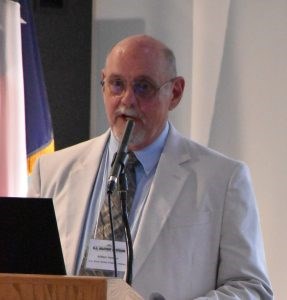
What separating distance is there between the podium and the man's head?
1131 mm

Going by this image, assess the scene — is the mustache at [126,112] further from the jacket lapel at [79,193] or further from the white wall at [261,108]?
the white wall at [261,108]

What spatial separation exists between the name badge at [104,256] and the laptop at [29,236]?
1.88ft

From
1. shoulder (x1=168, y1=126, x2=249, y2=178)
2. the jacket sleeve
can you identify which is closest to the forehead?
shoulder (x1=168, y1=126, x2=249, y2=178)

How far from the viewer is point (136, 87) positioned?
232 cm

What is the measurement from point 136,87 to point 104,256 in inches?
22.0

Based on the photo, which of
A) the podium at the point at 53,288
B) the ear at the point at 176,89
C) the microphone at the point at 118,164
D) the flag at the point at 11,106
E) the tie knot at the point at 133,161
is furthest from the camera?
the flag at the point at 11,106

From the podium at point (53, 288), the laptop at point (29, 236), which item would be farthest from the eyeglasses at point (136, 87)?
the podium at point (53, 288)

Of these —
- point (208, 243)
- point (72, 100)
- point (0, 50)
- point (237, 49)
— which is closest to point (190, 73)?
point (237, 49)

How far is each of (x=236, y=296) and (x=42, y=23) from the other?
230cm

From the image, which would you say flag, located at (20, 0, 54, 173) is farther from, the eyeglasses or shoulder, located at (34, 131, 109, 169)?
the eyeglasses

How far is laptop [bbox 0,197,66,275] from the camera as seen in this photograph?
1.53 m

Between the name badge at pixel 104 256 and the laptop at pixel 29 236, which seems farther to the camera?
the name badge at pixel 104 256

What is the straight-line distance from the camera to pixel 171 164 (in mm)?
2332

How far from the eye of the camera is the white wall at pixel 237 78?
11.2 feet
